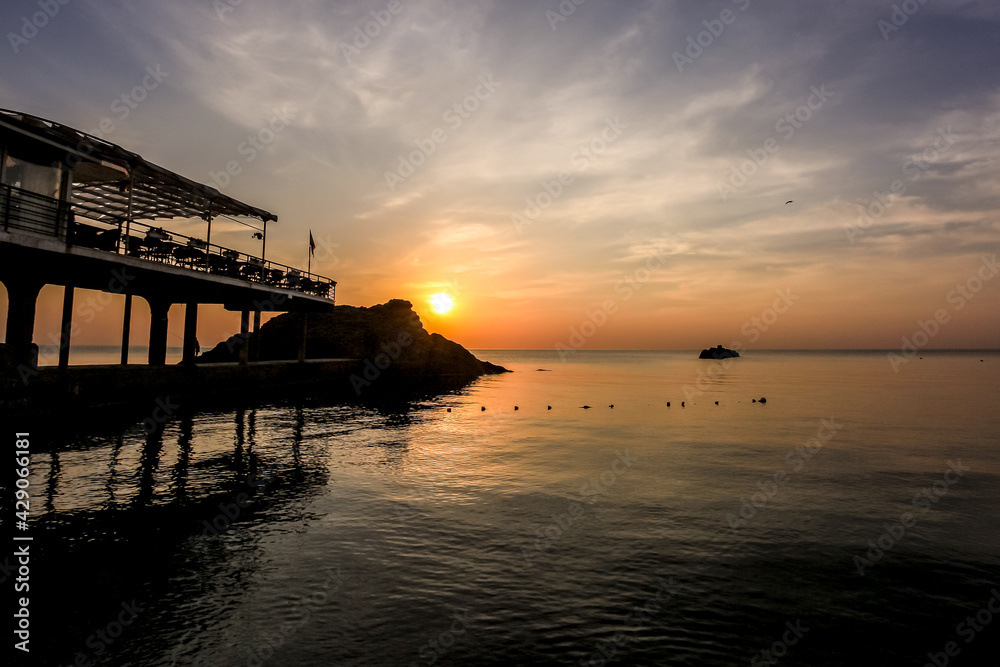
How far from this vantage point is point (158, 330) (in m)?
31.3

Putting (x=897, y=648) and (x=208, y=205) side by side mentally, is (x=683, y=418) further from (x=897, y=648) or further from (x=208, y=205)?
(x=208, y=205)

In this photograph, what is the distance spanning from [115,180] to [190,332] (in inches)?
503

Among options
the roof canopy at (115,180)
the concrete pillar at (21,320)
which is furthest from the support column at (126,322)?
the concrete pillar at (21,320)

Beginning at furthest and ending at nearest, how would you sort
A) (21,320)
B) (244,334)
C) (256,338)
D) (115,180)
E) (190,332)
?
(256,338)
(244,334)
(190,332)
(115,180)
(21,320)

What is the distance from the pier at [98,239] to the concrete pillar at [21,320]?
4 centimetres

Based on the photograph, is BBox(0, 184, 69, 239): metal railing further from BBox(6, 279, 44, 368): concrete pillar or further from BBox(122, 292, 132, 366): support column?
BBox(122, 292, 132, 366): support column

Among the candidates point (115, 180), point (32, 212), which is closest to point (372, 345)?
point (115, 180)

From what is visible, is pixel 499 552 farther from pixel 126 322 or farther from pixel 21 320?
pixel 126 322

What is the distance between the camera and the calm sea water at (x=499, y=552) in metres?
6.53

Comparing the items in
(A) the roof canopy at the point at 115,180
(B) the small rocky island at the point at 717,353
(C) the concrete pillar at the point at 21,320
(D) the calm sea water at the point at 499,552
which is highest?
(A) the roof canopy at the point at 115,180

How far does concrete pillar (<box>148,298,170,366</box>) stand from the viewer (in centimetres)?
3033

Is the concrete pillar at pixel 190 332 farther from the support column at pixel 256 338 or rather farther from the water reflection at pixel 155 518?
the water reflection at pixel 155 518

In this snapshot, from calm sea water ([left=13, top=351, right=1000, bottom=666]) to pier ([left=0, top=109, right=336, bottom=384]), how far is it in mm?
7519

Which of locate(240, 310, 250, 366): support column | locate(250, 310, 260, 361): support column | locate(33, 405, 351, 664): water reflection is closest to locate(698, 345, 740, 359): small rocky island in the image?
locate(250, 310, 260, 361): support column
